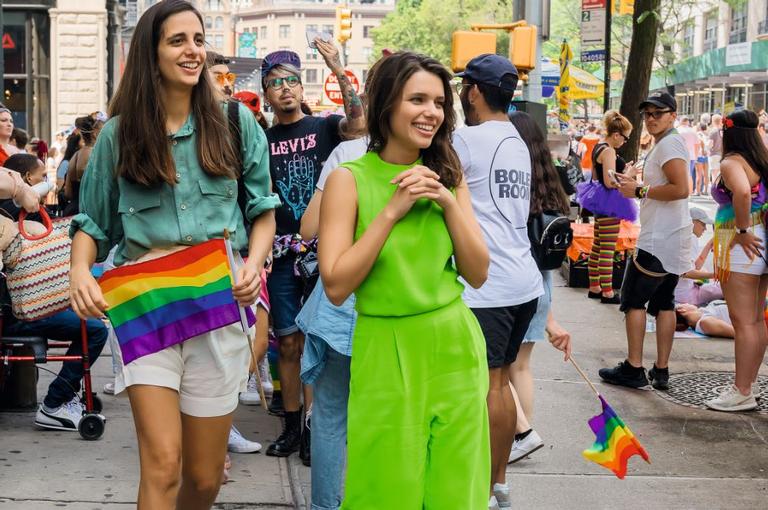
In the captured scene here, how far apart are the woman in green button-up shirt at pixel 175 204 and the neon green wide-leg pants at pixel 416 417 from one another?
2.07 feet

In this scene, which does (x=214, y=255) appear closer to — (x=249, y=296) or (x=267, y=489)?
(x=249, y=296)

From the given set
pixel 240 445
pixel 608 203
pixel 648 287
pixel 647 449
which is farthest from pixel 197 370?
pixel 608 203

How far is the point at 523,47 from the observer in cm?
1531

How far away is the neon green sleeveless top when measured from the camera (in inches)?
133

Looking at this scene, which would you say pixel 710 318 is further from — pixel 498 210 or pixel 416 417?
pixel 416 417

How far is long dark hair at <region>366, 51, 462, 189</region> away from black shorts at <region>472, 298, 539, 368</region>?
1.30 meters

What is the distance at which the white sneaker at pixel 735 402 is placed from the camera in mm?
7664

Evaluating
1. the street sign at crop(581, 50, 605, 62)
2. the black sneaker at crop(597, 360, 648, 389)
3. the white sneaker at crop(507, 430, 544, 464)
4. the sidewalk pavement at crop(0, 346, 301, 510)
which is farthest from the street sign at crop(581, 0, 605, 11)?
the white sneaker at crop(507, 430, 544, 464)

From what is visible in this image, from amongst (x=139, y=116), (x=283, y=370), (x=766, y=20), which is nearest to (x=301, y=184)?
(x=283, y=370)

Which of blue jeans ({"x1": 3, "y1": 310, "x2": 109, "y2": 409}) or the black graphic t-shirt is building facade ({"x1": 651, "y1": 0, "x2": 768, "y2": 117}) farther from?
blue jeans ({"x1": 3, "y1": 310, "x2": 109, "y2": 409})

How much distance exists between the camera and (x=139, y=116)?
12.8 feet

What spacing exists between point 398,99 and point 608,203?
9.11 meters

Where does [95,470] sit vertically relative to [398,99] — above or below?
below

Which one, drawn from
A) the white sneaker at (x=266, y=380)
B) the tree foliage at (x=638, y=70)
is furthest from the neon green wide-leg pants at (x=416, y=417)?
the tree foliage at (x=638, y=70)
